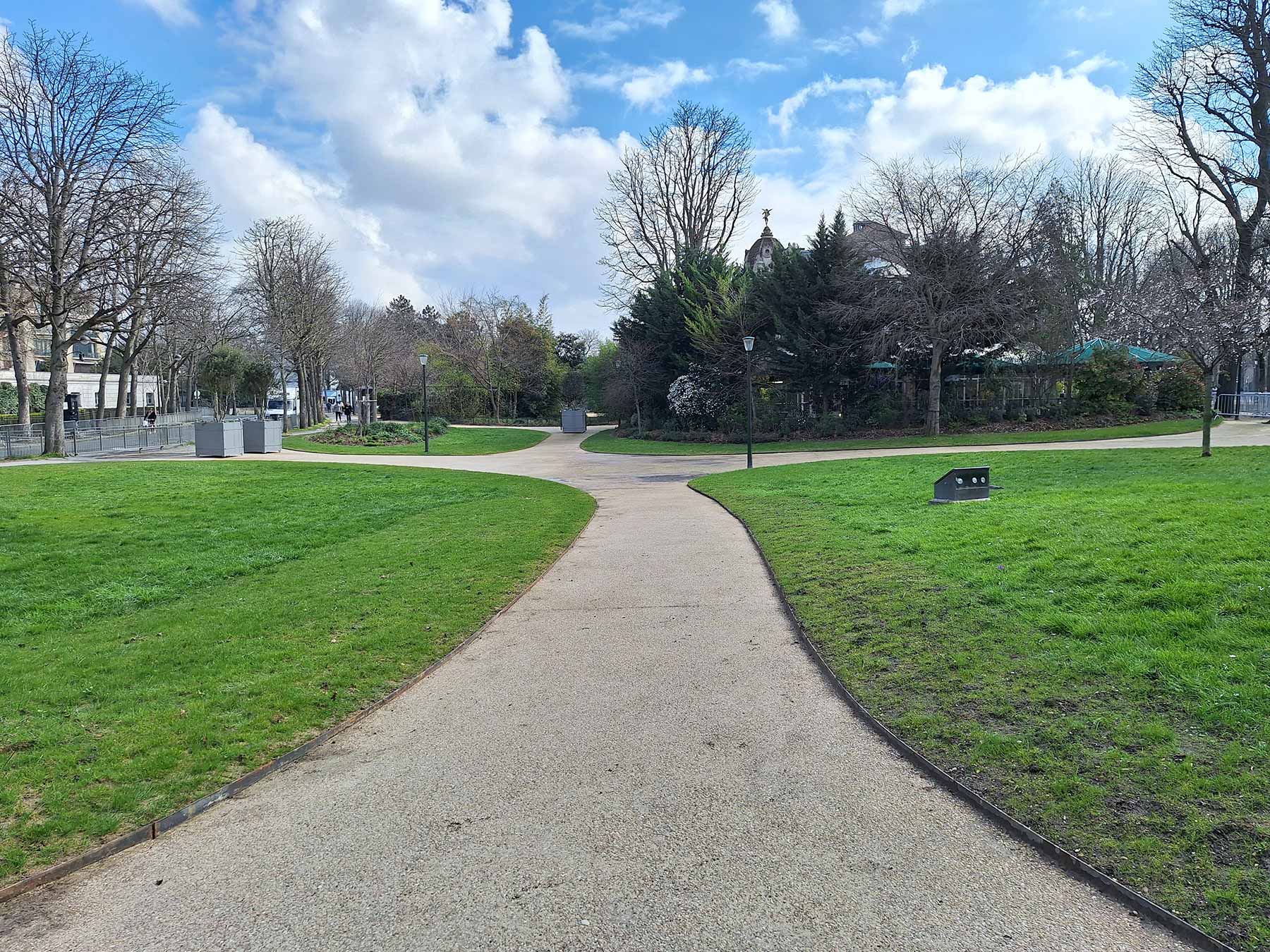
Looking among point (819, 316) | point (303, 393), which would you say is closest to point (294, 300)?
point (303, 393)

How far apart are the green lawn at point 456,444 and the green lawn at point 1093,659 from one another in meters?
23.4

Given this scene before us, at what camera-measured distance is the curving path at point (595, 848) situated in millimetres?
2834

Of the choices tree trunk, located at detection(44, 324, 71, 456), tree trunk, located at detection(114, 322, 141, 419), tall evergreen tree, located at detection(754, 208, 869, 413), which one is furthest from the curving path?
tree trunk, located at detection(114, 322, 141, 419)

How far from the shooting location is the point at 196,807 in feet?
12.5

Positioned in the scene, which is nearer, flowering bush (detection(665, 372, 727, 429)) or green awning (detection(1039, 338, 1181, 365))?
green awning (detection(1039, 338, 1181, 365))

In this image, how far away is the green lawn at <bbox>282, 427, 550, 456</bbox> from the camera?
31.3 m

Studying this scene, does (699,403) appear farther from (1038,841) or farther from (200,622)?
(1038,841)

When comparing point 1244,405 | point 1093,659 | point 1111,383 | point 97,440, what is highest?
point 1111,383

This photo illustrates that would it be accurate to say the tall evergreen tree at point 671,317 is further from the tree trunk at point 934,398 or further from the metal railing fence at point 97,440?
the metal railing fence at point 97,440

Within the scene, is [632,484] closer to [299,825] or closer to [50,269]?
[299,825]

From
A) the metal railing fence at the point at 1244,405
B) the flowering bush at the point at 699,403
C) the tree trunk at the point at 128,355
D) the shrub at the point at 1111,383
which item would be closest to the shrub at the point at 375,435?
the tree trunk at the point at 128,355

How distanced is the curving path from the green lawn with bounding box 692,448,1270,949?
1.11ft

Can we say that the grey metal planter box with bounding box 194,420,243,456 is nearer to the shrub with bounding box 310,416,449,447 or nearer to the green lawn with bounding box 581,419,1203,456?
the shrub with bounding box 310,416,449,447

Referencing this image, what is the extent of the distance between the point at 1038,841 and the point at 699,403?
107 ft
